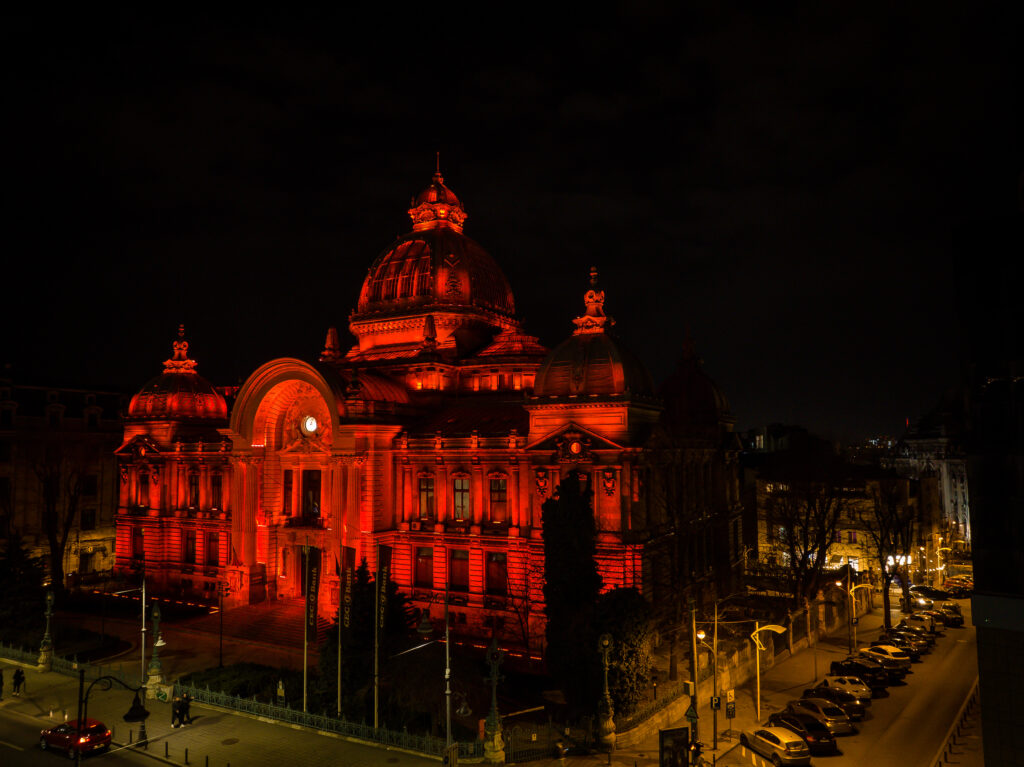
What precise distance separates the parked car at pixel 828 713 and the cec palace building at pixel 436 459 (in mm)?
10108

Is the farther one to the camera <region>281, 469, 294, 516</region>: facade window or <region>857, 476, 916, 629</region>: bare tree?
<region>281, 469, 294, 516</region>: facade window

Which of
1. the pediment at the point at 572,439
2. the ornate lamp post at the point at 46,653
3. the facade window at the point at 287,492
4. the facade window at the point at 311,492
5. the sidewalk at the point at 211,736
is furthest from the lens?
the facade window at the point at 287,492

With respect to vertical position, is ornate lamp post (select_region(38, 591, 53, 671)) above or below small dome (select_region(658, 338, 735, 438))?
below

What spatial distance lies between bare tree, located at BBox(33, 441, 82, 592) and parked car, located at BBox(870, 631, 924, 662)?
55.9 meters

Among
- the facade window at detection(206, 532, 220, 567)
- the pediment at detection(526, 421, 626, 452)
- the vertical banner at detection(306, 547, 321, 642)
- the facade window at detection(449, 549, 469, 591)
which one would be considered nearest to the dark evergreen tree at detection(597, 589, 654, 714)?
the pediment at detection(526, 421, 626, 452)

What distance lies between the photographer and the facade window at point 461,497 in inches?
1860

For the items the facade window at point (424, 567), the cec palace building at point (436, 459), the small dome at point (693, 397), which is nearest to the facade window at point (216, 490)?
the cec palace building at point (436, 459)

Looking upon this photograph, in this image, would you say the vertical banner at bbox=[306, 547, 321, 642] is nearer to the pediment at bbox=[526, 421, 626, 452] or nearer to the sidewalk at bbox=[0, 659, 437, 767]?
the sidewalk at bbox=[0, 659, 437, 767]

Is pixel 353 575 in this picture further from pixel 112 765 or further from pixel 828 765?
pixel 828 765

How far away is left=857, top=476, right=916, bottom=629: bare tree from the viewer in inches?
2067

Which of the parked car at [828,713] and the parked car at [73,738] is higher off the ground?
the parked car at [73,738]

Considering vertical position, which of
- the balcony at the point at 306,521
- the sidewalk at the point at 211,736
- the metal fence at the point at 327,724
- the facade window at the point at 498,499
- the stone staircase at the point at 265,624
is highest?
the facade window at the point at 498,499

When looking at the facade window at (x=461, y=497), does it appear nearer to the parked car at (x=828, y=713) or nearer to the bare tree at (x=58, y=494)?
the parked car at (x=828, y=713)

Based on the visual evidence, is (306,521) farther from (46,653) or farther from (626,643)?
(626,643)
